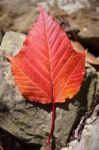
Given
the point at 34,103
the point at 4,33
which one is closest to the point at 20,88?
the point at 34,103

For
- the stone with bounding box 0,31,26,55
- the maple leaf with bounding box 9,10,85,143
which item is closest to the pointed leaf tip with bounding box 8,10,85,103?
the maple leaf with bounding box 9,10,85,143

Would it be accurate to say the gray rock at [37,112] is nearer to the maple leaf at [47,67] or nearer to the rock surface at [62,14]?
the maple leaf at [47,67]

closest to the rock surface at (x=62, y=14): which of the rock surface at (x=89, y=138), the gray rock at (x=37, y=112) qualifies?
the gray rock at (x=37, y=112)

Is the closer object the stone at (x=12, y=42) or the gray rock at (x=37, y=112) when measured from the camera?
the gray rock at (x=37, y=112)

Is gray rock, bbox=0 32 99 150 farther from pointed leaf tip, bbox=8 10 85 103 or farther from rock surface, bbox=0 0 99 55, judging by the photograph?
rock surface, bbox=0 0 99 55

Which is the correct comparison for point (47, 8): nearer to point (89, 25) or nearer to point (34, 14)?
point (34, 14)

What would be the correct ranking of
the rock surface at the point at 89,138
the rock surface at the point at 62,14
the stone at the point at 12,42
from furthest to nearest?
the rock surface at the point at 62,14, the stone at the point at 12,42, the rock surface at the point at 89,138
